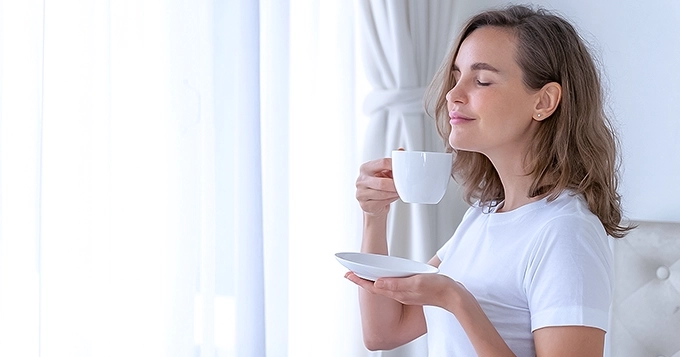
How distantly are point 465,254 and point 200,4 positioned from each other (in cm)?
88

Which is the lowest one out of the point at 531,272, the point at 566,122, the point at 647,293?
the point at 647,293

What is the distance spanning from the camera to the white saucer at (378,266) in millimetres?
1238

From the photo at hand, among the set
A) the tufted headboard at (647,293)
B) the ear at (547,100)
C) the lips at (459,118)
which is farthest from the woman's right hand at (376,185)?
the tufted headboard at (647,293)

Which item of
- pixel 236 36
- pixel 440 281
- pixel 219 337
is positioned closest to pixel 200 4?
pixel 236 36

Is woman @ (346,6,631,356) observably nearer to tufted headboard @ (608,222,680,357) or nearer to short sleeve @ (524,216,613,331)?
short sleeve @ (524,216,613,331)

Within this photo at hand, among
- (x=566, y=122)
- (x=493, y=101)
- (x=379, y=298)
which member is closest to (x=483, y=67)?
(x=493, y=101)

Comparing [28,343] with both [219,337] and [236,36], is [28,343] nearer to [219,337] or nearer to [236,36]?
[219,337]

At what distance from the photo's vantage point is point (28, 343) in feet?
4.83

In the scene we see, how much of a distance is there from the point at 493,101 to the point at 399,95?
33.8 inches

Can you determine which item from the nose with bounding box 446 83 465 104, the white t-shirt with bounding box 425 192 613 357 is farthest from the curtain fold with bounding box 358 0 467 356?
the nose with bounding box 446 83 465 104

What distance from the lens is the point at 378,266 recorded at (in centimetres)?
146

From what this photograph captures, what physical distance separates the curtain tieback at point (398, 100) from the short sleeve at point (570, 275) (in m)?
1.01

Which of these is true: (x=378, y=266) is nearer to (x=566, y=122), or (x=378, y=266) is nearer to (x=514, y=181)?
(x=514, y=181)

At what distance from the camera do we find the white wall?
1.96 metres
